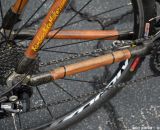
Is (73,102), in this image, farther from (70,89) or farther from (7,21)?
(7,21)

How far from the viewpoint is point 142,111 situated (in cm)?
240

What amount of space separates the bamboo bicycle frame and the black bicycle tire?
13cm

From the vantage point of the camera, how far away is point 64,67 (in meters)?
1.86

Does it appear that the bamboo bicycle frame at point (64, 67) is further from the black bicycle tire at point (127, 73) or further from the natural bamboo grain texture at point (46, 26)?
the black bicycle tire at point (127, 73)

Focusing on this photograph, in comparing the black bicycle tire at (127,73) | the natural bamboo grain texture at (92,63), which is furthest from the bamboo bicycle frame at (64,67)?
the black bicycle tire at (127,73)

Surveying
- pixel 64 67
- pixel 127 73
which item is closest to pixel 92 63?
pixel 64 67

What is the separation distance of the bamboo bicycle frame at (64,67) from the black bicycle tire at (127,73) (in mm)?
129

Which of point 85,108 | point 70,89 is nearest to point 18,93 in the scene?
point 85,108

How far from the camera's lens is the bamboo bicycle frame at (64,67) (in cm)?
164

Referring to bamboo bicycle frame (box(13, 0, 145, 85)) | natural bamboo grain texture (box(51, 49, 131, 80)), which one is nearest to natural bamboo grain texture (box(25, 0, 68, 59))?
bamboo bicycle frame (box(13, 0, 145, 85))

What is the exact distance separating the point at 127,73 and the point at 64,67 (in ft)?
1.37

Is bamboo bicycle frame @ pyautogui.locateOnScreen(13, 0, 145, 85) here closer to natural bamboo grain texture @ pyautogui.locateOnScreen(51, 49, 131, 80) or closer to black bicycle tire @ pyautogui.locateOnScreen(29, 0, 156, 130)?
natural bamboo grain texture @ pyautogui.locateOnScreen(51, 49, 131, 80)

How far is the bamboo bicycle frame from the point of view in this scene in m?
1.64

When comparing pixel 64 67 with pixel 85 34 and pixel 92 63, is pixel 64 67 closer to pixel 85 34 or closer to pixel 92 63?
pixel 92 63
